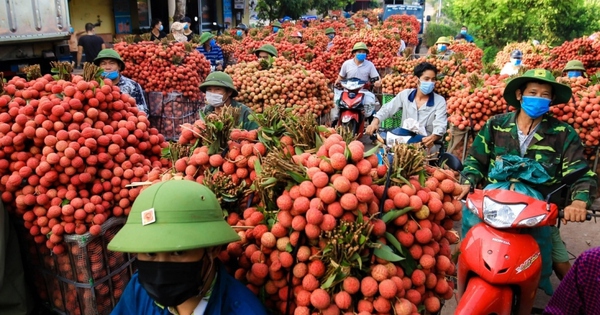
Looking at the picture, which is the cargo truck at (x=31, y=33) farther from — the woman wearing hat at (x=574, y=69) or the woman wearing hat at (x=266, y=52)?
the woman wearing hat at (x=574, y=69)

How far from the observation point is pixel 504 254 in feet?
9.36

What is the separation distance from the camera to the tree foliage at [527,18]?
20.0 m

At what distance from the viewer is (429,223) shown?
194 centimetres

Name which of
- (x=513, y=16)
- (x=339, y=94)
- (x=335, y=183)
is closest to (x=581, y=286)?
(x=335, y=183)

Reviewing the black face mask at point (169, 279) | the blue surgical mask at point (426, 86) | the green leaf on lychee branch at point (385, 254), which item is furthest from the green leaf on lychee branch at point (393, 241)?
the blue surgical mask at point (426, 86)

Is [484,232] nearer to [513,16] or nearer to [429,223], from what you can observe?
[429,223]

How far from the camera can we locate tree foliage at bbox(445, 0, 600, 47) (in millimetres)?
19984

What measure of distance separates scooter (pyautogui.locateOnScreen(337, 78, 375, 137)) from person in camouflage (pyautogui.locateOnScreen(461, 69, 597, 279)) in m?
3.88

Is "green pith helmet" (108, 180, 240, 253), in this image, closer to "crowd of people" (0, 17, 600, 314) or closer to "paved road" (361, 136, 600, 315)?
"crowd of people" (0, 17, 600, 314)

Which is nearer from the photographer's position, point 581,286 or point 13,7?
point 581,286

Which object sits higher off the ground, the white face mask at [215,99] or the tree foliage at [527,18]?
the tree foliage at [527,18]

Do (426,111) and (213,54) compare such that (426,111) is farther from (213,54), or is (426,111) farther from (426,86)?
(213,54)

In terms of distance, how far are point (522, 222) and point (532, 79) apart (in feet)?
3.66

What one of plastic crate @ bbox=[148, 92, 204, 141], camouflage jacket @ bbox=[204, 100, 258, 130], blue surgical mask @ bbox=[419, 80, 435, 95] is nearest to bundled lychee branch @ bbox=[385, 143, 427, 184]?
camouflage jacket @ bbox=[204, 100, 258, 130]
